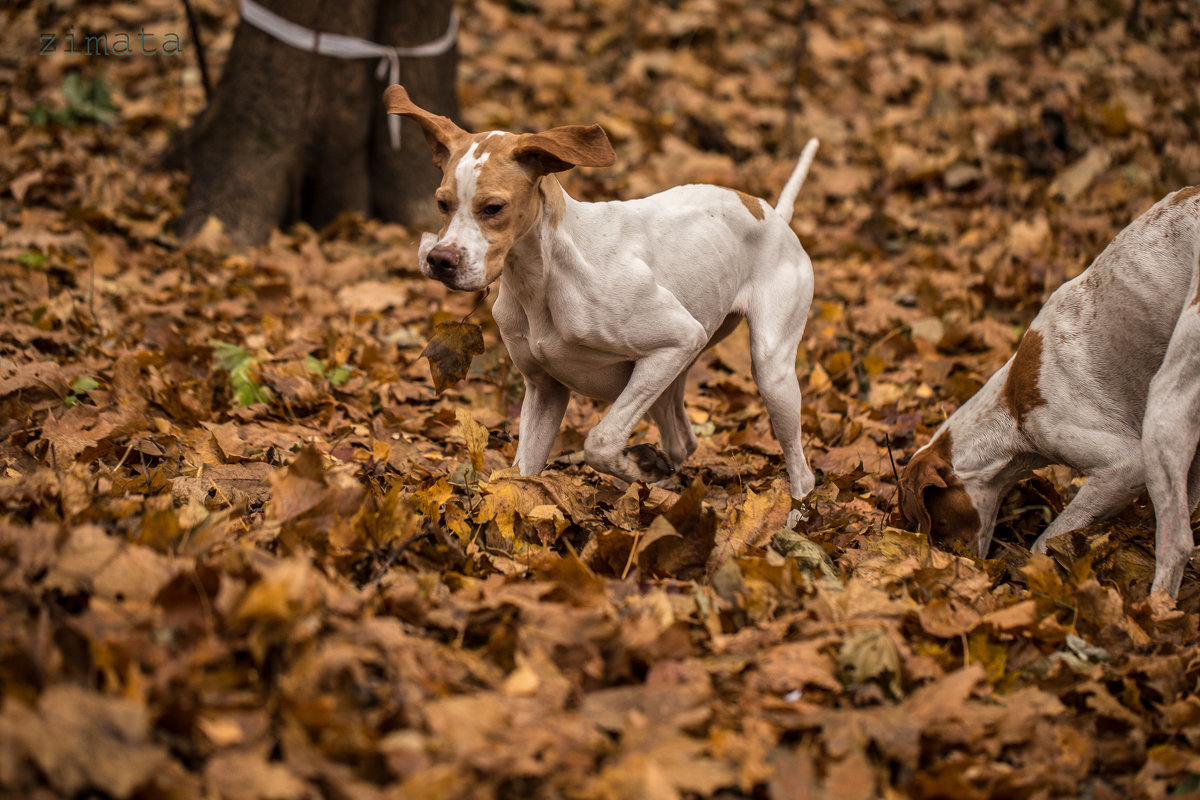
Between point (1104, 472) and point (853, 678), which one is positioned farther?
point (1104, 472)

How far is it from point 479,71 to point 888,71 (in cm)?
432

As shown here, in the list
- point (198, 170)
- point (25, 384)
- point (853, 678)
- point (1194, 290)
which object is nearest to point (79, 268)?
point (198, 170)

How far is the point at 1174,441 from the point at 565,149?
217 centimetres

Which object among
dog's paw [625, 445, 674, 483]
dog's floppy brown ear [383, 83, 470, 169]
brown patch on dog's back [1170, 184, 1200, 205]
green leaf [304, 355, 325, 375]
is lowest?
green leaf [304, 355, 325, 375]

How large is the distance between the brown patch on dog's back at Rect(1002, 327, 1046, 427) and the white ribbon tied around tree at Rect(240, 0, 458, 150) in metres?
4.47

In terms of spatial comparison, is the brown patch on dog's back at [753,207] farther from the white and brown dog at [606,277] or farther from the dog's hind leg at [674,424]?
the dog's hind leg at [674,424]

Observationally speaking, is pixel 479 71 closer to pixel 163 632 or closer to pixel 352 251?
pixel 352 251

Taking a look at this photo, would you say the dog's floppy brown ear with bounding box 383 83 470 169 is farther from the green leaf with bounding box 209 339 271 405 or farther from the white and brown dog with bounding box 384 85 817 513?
the green leaf with bounding box 209 339 271 405

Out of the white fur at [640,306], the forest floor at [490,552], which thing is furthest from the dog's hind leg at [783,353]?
→ the forest floor at [490,552]

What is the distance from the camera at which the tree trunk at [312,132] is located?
260 inches

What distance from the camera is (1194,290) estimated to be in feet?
10.3

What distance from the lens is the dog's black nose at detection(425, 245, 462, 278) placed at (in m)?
3.09

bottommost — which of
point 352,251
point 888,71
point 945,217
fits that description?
point 352,251

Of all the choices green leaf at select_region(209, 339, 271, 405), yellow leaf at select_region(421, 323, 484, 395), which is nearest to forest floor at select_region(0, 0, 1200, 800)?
green leaf at select_region(209, 339, 271, 405)
